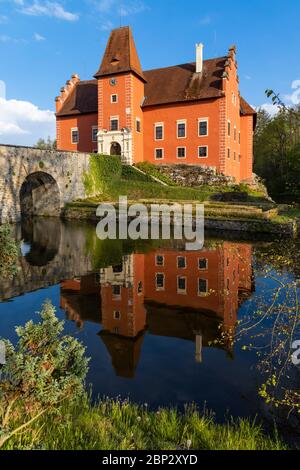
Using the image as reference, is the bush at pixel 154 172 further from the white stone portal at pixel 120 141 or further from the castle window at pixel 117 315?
the castle window at pixel 117 315

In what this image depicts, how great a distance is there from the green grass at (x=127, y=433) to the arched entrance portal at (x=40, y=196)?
28.7m

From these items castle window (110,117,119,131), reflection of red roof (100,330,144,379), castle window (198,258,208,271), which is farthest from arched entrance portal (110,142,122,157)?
reflection of red roof (100,330,144,379)

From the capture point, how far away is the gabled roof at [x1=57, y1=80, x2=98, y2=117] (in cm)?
4341

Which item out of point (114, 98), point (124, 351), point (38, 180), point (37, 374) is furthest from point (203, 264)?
point (114, 98)

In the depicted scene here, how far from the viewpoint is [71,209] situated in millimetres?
31312

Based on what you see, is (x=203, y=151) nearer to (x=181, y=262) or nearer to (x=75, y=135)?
(x=75, y=135)

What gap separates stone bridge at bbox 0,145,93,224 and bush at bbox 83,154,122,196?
741mm

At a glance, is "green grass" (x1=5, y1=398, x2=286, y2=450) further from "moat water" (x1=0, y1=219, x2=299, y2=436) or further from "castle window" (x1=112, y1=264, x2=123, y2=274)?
"castle window" (x1=112, y1=264, x2=123, y2=274)

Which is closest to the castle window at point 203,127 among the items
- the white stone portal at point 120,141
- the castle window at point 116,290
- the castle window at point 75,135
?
the white stone portal at point 120,141

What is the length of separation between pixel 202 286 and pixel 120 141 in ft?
99.1

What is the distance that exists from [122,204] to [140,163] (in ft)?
42.0

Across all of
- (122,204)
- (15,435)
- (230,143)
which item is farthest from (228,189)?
(15,435)

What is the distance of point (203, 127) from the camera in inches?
1501

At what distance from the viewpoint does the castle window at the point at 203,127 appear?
37.9m
